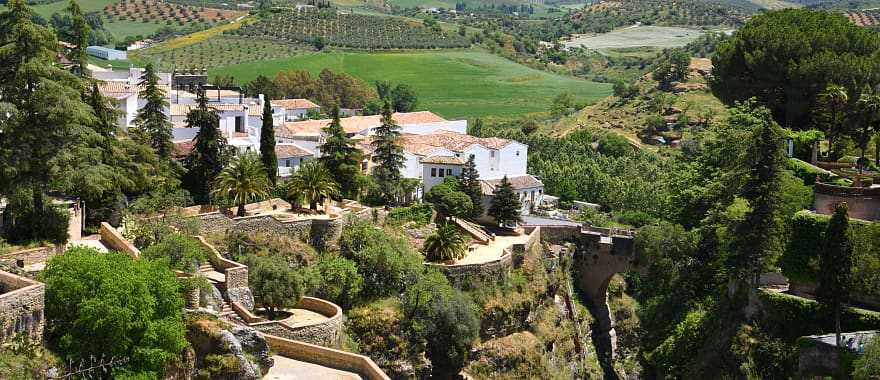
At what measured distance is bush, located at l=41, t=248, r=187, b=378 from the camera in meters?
25.5

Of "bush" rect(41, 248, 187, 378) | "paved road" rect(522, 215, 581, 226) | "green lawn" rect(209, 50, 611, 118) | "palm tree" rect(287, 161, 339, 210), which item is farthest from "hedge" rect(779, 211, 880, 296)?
"green lawn" rect(209, 50, 611, 118)

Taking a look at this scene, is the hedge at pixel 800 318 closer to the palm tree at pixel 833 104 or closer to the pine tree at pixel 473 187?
the palm tree at pixel 833 104

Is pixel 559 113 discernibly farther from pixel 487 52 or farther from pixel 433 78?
pixel 487 52

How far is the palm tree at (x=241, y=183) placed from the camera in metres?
39.9

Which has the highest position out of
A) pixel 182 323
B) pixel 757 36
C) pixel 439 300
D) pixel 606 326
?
pixel 757 36

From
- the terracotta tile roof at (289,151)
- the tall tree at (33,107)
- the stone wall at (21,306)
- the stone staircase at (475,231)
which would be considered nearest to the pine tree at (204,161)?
the terracotta tile roof at (289,151)

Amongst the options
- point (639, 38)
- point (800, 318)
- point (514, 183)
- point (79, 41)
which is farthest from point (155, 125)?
point (639, 38)

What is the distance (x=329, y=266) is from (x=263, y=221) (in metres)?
3.02

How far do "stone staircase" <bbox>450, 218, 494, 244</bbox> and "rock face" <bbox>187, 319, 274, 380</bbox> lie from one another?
2034cm

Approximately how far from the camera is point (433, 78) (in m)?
123

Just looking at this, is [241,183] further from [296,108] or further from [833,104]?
[296,108]

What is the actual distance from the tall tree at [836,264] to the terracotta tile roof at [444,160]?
82.5 ft

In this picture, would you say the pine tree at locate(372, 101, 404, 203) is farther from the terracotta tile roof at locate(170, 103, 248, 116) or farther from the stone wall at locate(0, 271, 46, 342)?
the stone wall at locate(0, 271, 46, 342)

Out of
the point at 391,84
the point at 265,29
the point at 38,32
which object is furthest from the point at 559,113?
the point at 38,32
